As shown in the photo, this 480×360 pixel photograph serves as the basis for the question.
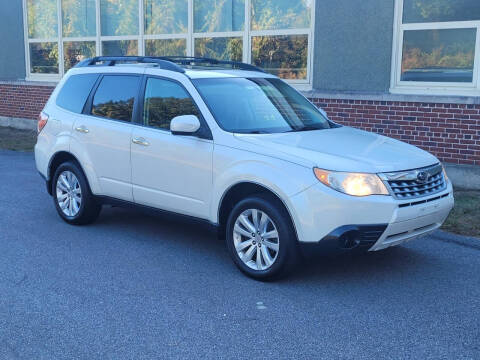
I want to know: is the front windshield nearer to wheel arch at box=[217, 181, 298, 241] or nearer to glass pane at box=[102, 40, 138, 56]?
wheel arch at box=[217, 181, 298, 241]

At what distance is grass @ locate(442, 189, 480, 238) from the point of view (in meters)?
6.88

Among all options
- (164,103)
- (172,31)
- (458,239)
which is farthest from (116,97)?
(172,31)

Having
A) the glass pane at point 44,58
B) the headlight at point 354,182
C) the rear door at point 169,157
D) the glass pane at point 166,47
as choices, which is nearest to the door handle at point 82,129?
the rear door at point 169,157

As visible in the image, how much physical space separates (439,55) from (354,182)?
5642 millimetres

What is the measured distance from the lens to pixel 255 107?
604 cm

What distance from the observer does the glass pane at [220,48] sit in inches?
488

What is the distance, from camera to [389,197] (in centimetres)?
486

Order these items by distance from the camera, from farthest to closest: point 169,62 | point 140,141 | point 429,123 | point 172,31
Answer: point 172,31
point 429,123
point 169,62
point 140,141

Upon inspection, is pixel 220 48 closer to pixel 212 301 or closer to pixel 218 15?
pixel 218 15

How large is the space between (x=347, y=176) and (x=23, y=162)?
27.8 ft

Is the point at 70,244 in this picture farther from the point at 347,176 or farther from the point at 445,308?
the point at 445,308

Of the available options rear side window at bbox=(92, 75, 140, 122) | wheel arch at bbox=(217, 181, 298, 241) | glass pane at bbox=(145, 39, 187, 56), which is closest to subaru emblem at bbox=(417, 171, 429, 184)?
wheel arch at bbox=(217, 181, 298, 241)

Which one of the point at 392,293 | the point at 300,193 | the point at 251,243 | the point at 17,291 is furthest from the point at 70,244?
the point at 392,293

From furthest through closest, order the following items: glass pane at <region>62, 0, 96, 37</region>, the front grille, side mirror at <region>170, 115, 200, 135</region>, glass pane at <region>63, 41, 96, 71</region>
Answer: glass pane at <region>63, 41, 96, 71</region>, glass pane at <region>62, 0, 96, 37</region>, side mirror at <region>170, 115, 200, 135</region>, the front grille
